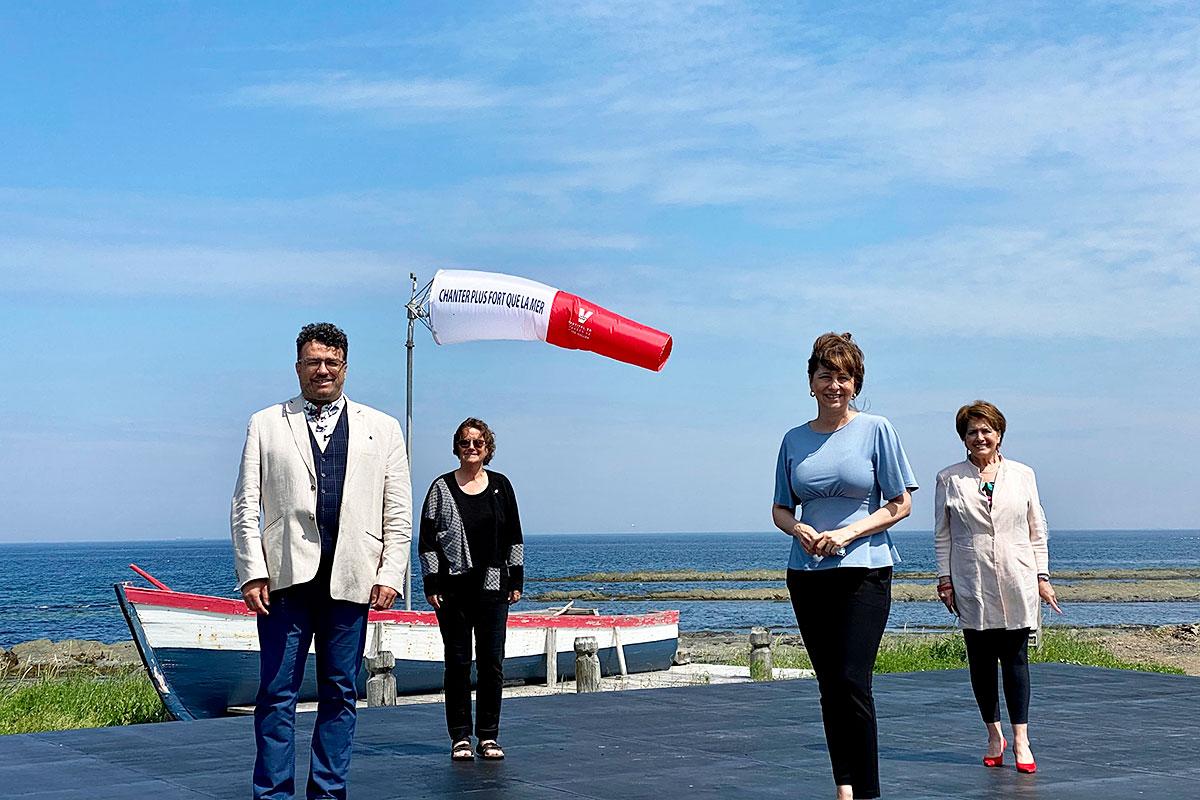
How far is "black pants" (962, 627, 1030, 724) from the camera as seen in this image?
5465mm

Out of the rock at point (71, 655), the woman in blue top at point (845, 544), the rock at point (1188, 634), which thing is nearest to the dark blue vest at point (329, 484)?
the woman in blue top at point (845, 544)

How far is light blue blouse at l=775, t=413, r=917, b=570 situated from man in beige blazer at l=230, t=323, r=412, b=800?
133 cm

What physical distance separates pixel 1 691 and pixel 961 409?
1305 centimetres

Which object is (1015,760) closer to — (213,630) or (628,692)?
(628,692)

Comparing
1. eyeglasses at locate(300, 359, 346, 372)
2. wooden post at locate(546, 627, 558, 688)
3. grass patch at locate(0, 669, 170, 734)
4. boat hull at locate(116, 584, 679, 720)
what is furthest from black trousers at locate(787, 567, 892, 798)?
wooden post at locate(546, 627, 558, 688)

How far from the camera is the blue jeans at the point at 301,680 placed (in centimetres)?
419

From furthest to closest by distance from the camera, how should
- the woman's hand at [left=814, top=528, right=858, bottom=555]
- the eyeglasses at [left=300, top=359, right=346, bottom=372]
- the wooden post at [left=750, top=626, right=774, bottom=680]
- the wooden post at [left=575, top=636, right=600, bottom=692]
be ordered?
the wooden post at [left=750, top=626, right=774, bottom=680] → the wooden post at [left=575, top=636, right=600, bottom=692] → the eyeglasses at [left=300, top=359, right=346, bottom=372] → the woman's hand at [left=814, top=528, right=858, bottom=555]

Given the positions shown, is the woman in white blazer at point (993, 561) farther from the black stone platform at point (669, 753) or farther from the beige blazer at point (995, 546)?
the black stone platform at point (669, 753)

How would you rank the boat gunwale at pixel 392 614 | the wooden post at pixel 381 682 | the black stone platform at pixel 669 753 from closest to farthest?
the black stone platform at pixel 669 753
the wooden post at pixel 381 682
the boat gunwale at pixel 392 614

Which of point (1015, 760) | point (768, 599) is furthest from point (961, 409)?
point (768, 599)

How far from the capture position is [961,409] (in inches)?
221

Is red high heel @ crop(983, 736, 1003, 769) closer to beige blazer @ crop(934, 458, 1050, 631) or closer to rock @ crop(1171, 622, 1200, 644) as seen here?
beige blazer @ crop(934, 458, 1050, 631)

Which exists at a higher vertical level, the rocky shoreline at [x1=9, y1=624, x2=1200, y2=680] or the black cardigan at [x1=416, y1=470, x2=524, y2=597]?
the black cardigan at [x1=416, y1=470, x2=524, y2=597]

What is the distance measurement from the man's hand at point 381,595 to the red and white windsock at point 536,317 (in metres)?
4.51
